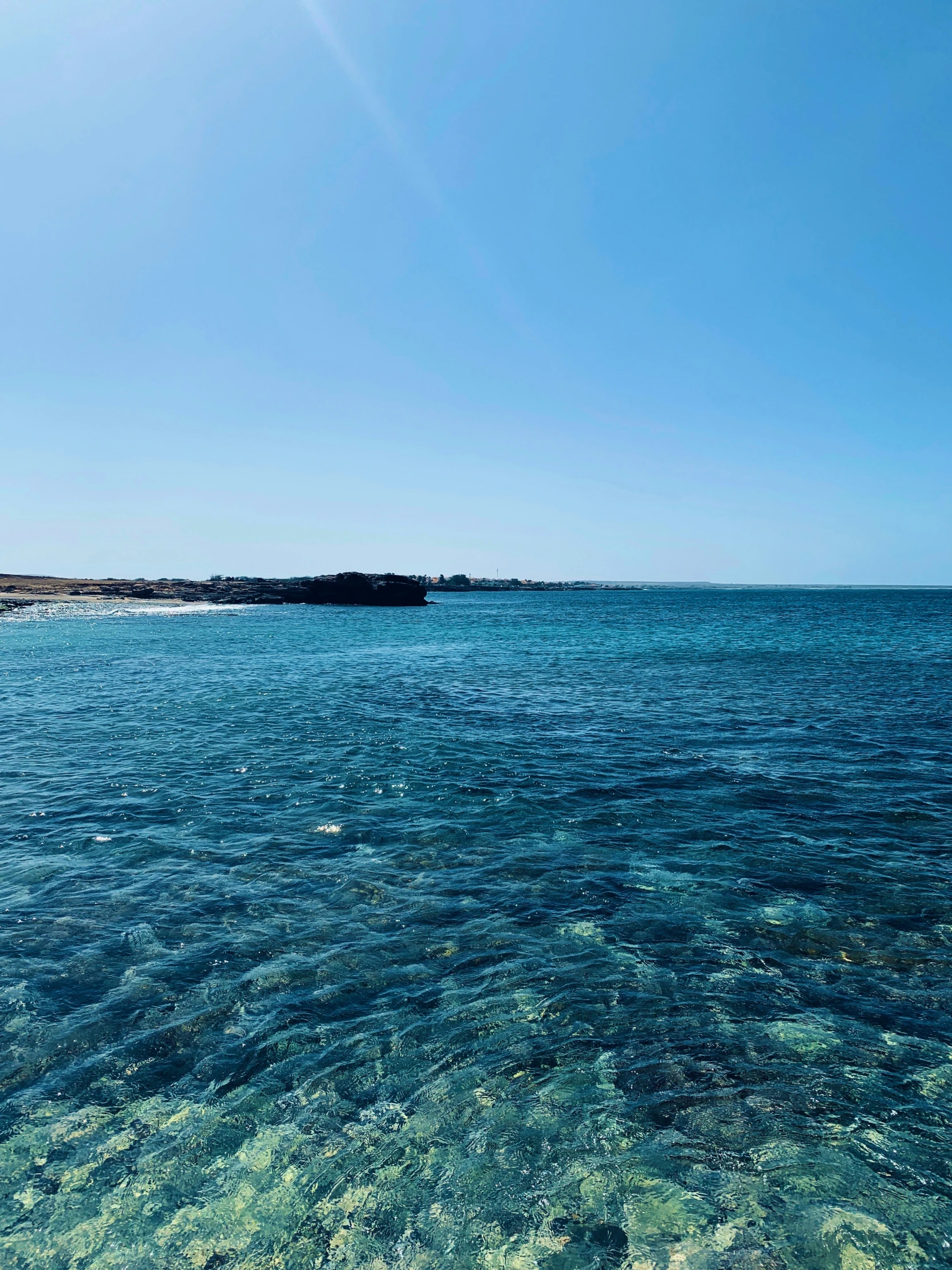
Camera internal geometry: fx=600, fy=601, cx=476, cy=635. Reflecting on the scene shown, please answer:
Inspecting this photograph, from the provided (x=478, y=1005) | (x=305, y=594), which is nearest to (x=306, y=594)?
(x=305, y=594)

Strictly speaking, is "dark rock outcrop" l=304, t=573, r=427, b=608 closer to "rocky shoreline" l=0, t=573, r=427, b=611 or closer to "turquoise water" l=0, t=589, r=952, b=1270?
"rocky shoreline" l=0, t=573, r=427, b=611

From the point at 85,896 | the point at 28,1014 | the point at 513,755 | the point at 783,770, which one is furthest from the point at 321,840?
the point at 783,770

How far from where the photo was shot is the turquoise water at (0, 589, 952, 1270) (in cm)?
575

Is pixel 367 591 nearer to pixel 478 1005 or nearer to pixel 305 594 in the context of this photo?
pixel 305 594

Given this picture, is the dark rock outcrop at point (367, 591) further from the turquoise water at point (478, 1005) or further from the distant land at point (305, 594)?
the turquoise water at point (478, 1005)

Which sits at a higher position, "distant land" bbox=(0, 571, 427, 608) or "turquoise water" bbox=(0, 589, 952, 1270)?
"distant land" bbox=(0, 571, 427, 608)

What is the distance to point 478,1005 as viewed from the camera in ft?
28.8

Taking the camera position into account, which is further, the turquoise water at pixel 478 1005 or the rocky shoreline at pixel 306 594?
the rocky shoreline at pixel 306 594

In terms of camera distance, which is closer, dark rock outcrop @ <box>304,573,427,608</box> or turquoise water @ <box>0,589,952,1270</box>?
turquoise water @ <box>0,589,952,1270</box>

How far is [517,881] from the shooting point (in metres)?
12.7

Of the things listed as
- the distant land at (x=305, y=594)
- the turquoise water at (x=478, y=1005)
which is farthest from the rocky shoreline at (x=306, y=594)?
the turquoise water at (x=478, y=1005)

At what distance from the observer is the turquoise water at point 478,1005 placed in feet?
18.9

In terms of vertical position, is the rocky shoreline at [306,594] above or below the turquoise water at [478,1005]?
above

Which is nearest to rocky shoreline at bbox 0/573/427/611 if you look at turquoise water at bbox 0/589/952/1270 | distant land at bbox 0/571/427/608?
distant land at bbox 0/571/427/608
